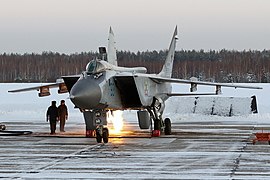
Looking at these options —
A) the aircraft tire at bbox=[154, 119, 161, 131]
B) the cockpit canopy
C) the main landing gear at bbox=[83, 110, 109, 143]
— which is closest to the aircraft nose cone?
the cockpit canopy

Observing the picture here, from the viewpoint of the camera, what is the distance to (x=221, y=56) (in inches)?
5453

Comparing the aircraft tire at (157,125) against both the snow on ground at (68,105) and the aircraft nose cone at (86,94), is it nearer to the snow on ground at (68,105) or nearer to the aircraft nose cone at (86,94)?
the aircraft nose cone at (86,94)

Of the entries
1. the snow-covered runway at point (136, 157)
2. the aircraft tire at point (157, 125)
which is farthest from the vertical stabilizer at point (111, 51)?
the snow-covered runway at point (136, 157)

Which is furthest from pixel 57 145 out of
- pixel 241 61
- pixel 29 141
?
pixel 241 61

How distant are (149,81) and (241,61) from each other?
111 meters

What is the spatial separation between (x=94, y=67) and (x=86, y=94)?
1.29 metres

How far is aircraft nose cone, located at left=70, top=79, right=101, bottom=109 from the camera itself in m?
18.1

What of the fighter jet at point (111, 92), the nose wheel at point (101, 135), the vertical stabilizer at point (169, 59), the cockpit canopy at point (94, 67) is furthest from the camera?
the vertical stabilizer at point (169, 59)

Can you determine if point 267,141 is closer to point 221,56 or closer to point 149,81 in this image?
point 149,81

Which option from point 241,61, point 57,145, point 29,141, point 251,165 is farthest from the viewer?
point 241,61

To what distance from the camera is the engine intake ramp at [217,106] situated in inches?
1464

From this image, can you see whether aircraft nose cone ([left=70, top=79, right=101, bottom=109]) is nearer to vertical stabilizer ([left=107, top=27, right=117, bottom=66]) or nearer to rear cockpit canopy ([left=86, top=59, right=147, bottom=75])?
rear cockpit canopy ([left=86, top=59, right=147, bottom=75])

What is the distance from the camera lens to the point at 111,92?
66.0ft

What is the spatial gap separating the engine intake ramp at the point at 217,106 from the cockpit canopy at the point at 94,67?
1854 cm
